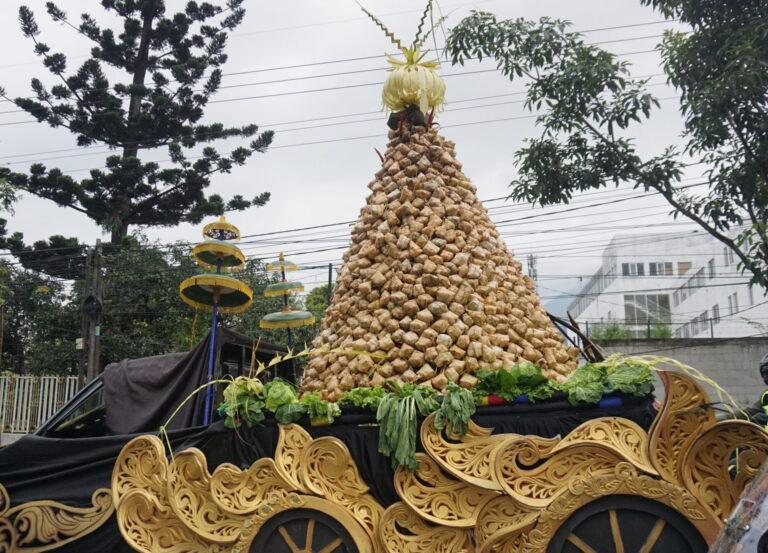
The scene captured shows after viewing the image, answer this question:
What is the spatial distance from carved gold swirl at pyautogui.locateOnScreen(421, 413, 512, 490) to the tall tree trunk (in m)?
18.4

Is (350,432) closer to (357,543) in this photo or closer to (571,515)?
(357,543)

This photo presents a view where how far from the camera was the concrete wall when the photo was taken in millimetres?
16797

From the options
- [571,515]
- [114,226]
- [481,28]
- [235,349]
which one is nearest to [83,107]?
[114,226]

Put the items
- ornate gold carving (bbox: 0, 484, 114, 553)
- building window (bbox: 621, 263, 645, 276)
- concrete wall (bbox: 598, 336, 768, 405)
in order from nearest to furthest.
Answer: ornate gold carving (bbox: 0, 484, 114, 553)
concrete wall (bbox: 598, 336, 768, 405)
building window (bbox: 621, 263, 645, 276)

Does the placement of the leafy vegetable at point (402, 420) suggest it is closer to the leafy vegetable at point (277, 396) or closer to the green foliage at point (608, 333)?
the leafy vegetable at point (277, 396)

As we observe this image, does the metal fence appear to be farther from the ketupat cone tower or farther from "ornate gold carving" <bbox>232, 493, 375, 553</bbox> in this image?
"ornate gold carving" <bbox>232, 493, 375, 553</bbox>

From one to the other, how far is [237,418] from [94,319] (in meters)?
13.9

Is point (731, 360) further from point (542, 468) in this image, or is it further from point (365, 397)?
point (365, 397)

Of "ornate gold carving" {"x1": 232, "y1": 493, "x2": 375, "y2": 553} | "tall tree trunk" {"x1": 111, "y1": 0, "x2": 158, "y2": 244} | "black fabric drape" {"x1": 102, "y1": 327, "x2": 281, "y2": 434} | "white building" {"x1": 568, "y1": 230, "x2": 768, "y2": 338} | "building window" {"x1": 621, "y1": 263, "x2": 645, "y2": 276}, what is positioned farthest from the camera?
"building window" {"x1": 621, "y1": 263, "x2": 645, "y2": 276}

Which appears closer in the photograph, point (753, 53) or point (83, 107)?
point (753, 53)

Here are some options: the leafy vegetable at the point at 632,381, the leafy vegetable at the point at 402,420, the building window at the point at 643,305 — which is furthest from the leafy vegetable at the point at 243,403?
the building window at the point at 643,305

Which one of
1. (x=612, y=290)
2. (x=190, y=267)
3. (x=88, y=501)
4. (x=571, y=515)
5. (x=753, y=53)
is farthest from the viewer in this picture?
(x=612, y=290)

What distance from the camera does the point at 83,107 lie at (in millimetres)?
20219

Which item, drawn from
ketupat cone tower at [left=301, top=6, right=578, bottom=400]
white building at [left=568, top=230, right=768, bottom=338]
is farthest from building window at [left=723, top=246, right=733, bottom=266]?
ketupat cone tower at [left=301, top=6, right=578, bottom=400]
